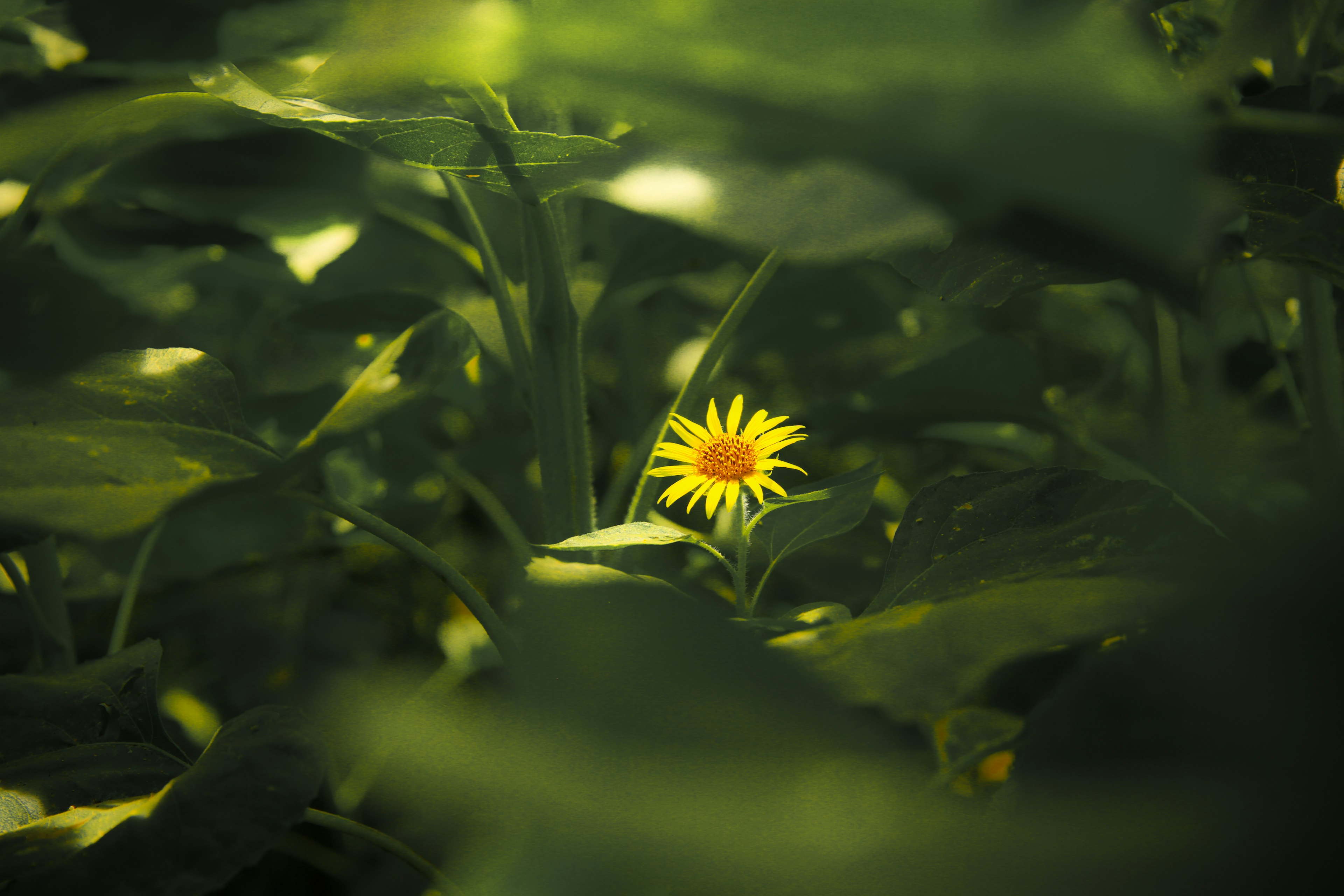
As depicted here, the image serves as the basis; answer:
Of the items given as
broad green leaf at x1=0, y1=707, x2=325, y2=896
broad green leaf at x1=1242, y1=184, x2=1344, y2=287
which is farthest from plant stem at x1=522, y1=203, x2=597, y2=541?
broad green leaf at x1=1242, y1=184, x2=1344, y2=287

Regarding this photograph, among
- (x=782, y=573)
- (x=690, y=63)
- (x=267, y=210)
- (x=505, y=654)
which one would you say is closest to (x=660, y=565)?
(x=782, y=573)

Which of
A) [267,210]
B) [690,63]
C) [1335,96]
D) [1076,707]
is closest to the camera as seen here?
[690,63]

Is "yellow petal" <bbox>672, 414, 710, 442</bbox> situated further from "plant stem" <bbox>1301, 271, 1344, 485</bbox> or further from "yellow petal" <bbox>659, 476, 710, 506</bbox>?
"plant stem" <bbox>1301, 271, 1344, 485</bbox>

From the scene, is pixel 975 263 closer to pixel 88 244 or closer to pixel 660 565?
pixel 660 565

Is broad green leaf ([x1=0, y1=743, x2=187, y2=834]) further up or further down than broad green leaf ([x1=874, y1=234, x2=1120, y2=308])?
further down

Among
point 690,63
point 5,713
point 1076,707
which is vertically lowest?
point 5,713

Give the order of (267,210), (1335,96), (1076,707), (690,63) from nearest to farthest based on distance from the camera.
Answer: (690,63) < (1076,707) < (1335,96) < (267,210)
